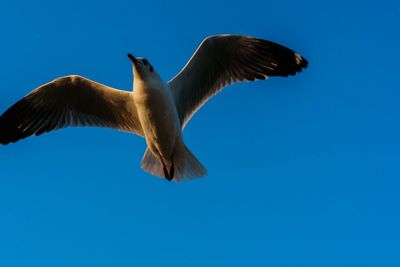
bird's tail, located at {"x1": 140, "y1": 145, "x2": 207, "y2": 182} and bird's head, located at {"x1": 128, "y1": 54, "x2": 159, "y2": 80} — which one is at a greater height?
bird's head, located at {"x1": 128, "y1": 54, "x2": 159, "y2": 80}

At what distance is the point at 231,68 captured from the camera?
7.32 m

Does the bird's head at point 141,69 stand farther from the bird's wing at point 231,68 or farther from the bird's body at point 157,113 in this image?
the bird's wing at point 231,68

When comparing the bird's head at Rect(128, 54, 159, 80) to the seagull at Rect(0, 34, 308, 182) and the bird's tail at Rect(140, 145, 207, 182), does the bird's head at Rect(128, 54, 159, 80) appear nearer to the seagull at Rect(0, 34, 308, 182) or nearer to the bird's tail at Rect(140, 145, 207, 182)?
the seagull at Rect(0, 34, 308, 182)

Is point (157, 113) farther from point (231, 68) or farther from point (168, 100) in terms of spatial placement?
point (231, 68)

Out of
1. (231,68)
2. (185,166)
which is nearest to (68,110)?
(185,166)

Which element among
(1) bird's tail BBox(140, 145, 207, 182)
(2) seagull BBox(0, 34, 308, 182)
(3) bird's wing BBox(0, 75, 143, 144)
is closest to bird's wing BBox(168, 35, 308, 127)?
(2) seagull BBox(0, 34, 308, 182)

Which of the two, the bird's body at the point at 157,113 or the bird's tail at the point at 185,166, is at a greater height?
the bird's body at the point at 157,113

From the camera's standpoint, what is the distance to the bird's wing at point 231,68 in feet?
23.2

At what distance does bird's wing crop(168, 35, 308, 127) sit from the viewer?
708 centimetres

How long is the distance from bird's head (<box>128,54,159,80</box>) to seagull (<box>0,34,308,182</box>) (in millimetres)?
19

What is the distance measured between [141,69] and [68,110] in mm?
1655

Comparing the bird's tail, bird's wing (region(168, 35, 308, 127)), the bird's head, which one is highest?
bird's wing (region(168, 35, 308, 127))

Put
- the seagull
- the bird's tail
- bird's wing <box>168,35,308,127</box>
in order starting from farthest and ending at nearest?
bird's wing <box>168,35,308,127</box>
the bird's tail
the seagull

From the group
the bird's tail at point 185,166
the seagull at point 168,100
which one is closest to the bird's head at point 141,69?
the seagull at point 168,100
